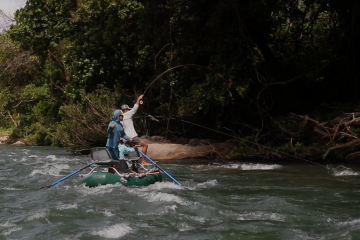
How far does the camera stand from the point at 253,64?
16875 mm

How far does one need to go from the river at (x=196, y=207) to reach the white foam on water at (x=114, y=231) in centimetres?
1

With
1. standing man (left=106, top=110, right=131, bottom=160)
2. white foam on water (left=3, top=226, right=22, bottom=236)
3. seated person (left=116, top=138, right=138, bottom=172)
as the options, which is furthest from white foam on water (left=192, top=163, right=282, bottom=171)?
white foam on water (left=3, top=226, right=22, bottom=236)

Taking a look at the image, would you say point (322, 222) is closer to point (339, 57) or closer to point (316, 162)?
point (316, 162)

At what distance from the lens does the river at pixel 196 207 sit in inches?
298

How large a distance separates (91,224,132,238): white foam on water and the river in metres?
0.01

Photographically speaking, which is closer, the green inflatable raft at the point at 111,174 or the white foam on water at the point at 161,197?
the white foam on water at the point at 161,197

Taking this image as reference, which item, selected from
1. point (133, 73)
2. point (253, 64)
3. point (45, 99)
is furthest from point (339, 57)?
point (45, 99)

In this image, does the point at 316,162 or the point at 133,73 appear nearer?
the point at 316,162

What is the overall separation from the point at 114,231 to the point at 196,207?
1946 mm

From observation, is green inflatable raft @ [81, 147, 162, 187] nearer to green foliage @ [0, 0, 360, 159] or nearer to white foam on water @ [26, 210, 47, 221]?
white foam on water @ [26, 210, 47, 221]

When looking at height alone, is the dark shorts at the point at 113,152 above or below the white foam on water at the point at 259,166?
Result: above

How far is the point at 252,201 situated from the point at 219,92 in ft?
23.4

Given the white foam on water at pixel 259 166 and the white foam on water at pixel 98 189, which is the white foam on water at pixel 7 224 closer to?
the white foam on water at pixel 98 189

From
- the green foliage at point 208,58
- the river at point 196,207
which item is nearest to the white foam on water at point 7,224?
the river at point 196,207
